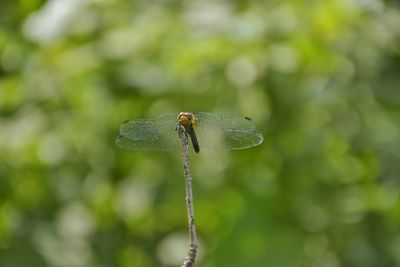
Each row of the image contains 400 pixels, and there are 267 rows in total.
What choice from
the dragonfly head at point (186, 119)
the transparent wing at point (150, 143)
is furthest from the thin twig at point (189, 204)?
the transparent wing at point (150, 143)

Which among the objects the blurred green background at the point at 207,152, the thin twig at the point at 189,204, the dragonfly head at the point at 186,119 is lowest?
the blurred green background at the point at 207,152

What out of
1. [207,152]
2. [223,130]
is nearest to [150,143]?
[223,130]

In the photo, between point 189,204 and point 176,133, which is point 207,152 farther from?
point 189,204

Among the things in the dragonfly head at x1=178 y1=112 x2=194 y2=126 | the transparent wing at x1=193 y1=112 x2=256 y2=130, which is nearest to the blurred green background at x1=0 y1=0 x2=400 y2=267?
the transparent wing at x1=193 y1=112 x2=256 y2=130

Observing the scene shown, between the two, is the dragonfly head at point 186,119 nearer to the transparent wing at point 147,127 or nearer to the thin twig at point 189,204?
the thin twig at point 189,204

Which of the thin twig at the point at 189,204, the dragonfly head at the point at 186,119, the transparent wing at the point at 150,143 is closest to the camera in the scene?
the thin twig at the point at 189,204

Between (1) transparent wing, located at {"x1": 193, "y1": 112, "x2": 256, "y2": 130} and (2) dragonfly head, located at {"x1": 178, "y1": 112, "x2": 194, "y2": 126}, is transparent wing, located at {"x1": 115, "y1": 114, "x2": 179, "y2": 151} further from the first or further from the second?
(2) dragonfly head, located at {"x1": 178, "y1": 112, "x2": 194, "y2": 126}

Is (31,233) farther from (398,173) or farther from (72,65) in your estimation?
(398,173)

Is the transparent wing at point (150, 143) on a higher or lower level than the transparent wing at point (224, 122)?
lower
